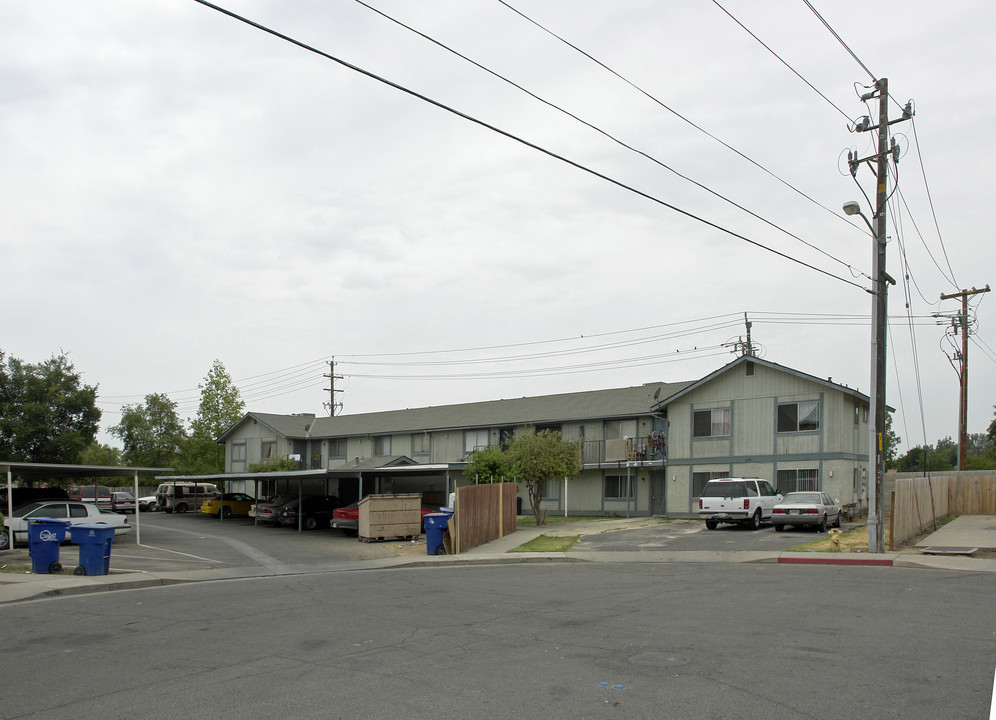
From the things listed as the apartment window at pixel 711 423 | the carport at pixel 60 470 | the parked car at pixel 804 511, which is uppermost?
the apartment window at pixel 711 423

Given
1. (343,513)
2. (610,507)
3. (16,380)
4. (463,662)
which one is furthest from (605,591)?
(16,380)

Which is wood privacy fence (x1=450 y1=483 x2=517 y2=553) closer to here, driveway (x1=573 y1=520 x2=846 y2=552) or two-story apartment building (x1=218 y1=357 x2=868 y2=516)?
two-story apartment building (x1=218 y1=357 x2=868 y2=516)

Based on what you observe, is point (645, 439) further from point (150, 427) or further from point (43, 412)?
point (150, 427)

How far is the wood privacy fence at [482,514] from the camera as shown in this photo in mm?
24078

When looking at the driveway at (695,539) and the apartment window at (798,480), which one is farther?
the apartment window at (798,480)

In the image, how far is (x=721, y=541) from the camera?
979 inches

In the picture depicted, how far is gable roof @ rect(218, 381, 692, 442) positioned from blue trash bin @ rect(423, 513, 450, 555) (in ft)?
57.9

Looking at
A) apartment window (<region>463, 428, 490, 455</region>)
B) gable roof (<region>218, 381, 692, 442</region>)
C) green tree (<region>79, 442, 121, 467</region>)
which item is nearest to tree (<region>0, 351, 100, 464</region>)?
gable roof (<region>218, 381, 692, 442</region>)

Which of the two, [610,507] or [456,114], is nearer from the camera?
[456,114]

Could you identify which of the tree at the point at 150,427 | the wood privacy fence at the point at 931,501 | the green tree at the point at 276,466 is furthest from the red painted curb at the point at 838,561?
the tree at the point at 150,427

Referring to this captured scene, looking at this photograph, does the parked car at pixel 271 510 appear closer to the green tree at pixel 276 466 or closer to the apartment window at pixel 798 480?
→ the green tree at pixel 276 466

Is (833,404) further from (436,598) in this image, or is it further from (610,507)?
(436,598)

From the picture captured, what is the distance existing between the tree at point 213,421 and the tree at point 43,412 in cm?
1798

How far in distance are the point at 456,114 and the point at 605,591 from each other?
849 centimetres
